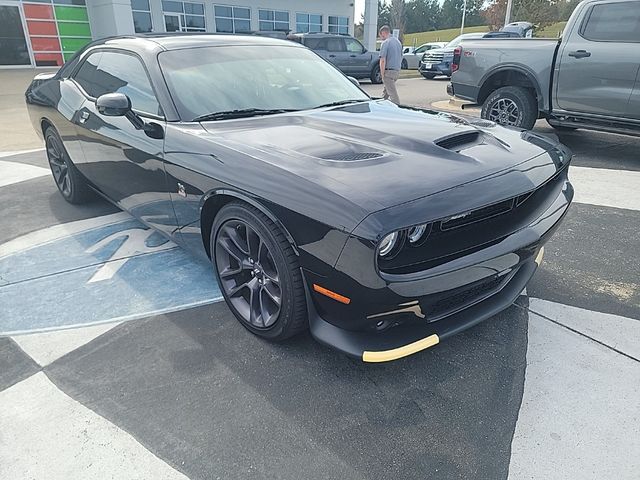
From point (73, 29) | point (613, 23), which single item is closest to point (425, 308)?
point (613, 23)

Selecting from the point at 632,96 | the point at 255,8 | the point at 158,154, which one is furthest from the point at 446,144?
the point at 255,8

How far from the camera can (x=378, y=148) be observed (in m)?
2.40

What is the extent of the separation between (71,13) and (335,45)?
12.7 m

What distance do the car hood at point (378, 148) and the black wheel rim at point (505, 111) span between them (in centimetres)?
422

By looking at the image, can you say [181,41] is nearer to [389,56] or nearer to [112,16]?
[389,56]

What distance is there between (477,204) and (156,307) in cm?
197

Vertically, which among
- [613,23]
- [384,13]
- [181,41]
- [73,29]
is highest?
[384,13]

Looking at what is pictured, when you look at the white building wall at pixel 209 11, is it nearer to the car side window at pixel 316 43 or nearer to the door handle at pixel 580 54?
the car side window at pixel 316 43

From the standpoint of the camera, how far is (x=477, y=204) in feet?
6.68

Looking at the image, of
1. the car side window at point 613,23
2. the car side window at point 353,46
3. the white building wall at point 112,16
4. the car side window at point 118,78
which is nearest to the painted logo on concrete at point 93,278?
the car side window at point 118,78

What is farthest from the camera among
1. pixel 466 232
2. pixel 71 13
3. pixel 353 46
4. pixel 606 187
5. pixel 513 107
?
pixel 71 13

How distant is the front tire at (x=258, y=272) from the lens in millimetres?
2195

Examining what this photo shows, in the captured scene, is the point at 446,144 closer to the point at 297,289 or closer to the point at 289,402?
the point at 297,289

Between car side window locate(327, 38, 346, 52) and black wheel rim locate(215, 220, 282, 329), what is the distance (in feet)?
48.7
